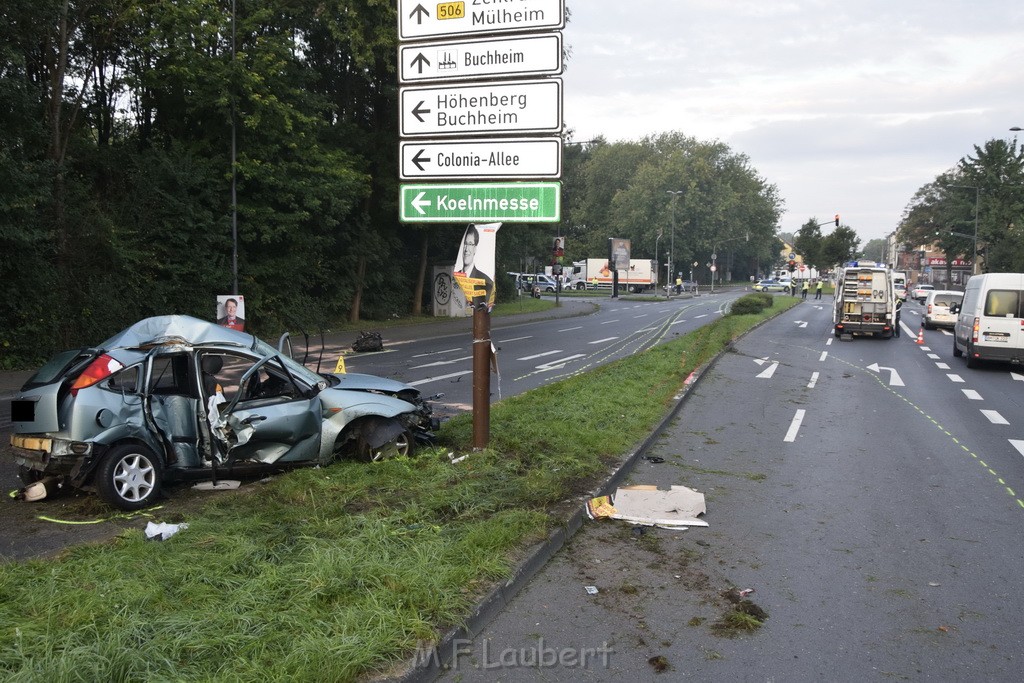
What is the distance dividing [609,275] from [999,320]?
2448 inches

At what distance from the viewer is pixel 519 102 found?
8062 millimetres

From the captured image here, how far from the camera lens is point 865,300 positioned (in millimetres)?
27266

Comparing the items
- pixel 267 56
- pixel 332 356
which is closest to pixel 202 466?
pixel 332 356

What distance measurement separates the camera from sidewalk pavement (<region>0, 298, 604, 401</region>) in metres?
16.0

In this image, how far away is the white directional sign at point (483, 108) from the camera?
7988mm

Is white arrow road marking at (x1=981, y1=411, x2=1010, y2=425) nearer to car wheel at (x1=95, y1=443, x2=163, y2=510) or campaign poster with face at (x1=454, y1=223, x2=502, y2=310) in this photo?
campaign poster with face at (x1=454, y1=223, x2=502, y2=310)

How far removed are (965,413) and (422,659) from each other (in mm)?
11725

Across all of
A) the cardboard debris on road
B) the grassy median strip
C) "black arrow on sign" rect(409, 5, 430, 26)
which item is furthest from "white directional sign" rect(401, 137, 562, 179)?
the cardboard debris on road

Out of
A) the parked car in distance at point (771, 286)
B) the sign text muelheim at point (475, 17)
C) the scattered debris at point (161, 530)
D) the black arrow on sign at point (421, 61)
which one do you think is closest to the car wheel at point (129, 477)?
the scattered debris at point (161, 530)

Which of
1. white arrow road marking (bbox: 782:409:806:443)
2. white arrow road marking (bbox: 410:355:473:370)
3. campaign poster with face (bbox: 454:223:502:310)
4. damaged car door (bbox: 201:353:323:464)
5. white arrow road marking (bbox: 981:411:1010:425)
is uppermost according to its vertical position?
campaign poster with face (bbox: 454:223:502:310)

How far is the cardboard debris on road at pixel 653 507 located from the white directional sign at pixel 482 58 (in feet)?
13.7

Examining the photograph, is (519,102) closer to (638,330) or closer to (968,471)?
(968,471)

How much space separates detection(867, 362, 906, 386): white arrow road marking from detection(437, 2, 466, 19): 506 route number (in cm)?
1225

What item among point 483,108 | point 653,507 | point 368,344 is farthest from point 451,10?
point 368,344
